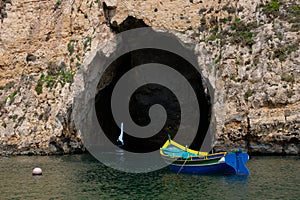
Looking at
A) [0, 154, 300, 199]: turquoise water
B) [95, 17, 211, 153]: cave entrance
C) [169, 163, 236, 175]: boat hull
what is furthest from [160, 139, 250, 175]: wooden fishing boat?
[95, 17, 211, 153]: cave entrance

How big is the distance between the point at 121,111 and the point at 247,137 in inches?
718

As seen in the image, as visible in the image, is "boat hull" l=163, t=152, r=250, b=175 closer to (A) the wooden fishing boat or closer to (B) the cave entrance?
(A) the wooden fishing boat

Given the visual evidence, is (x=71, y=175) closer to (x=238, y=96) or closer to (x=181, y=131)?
(x=238, y=96)

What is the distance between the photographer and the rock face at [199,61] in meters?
33.9

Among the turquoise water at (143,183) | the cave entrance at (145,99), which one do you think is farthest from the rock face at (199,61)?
the turquoise water at (143,183)

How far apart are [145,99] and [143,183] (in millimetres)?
23574

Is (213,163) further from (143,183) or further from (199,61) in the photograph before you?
(199,61)

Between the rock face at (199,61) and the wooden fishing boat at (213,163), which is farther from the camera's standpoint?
the rock face at (199,61)

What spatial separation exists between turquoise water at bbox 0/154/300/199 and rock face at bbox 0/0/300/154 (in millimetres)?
4651

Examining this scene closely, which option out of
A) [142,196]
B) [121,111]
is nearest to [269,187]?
[142,196]

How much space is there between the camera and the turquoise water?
67.7 feet

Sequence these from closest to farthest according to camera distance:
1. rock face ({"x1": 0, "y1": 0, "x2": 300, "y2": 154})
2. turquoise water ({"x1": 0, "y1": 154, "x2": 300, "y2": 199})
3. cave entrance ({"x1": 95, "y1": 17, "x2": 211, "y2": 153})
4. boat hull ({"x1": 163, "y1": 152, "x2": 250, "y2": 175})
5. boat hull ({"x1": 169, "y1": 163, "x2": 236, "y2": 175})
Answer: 1. turquoise water ({"x1": 0, "y1": 154, "x2": 300, "y2": 199})
2. boat hull ({"x1": 163, "y1": 152, "x2": 250, "y2": 175})
3. boat hull ({"x1": 169, "y1": 163, "x2": 236, "y2": 175})
4. rock face ({"x1": 0, "y1": 0, "x2": 300, "y2": 154})
5. cave entrance ({"x1": 95, "y1": 17, "x2": 211, "y2": 153})

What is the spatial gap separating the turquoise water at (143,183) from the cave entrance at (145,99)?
12.2 m

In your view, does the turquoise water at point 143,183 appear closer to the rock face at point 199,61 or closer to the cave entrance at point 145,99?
the rock face at point 199,61
